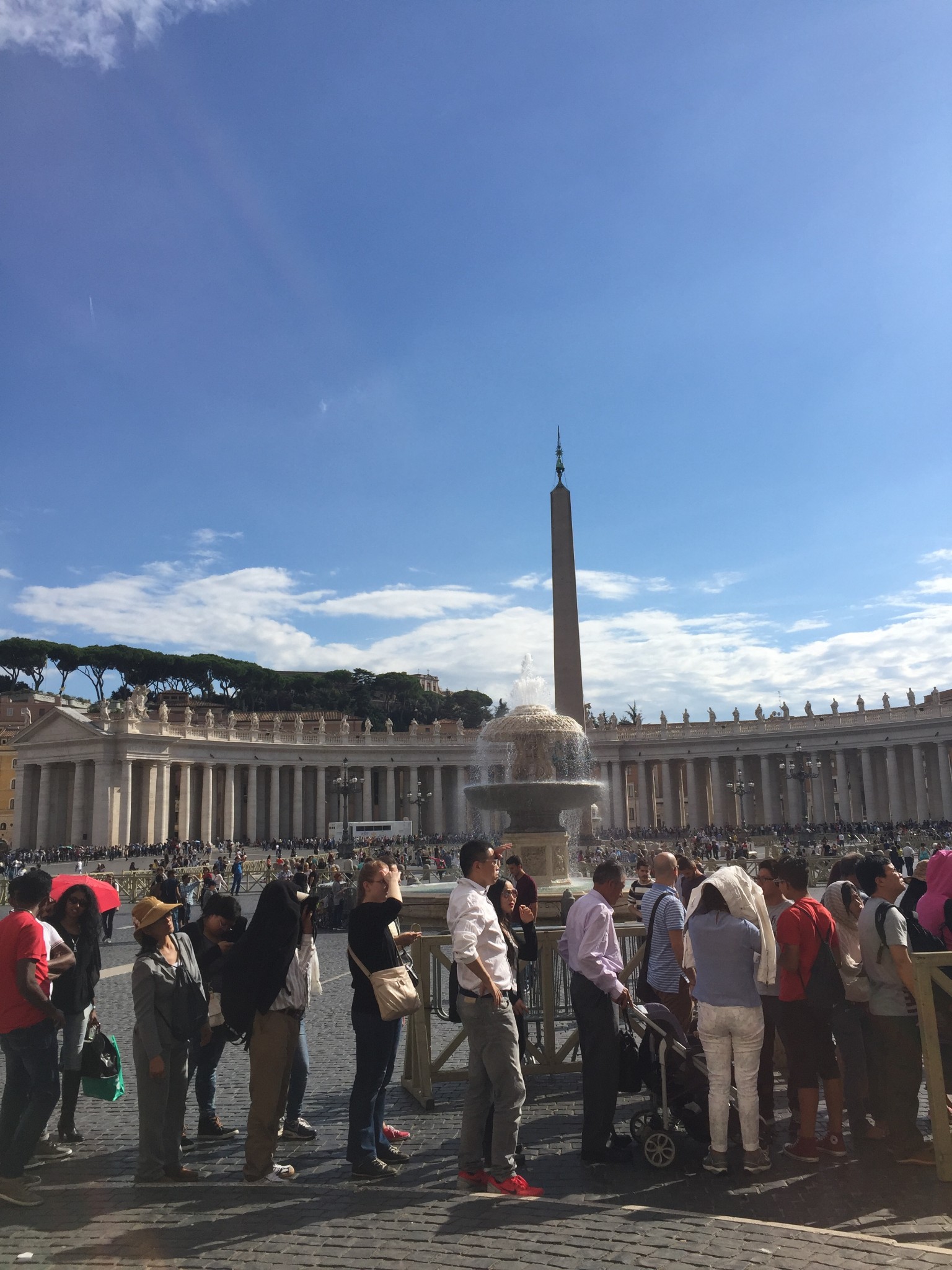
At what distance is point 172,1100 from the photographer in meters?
5.70

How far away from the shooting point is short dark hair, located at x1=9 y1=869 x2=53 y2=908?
590 centimetres

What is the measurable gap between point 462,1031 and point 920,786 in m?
61.9

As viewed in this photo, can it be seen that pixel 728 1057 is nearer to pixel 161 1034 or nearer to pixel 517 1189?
pixel 517 1189

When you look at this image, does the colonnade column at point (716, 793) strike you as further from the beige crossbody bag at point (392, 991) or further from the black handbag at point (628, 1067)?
the beige crossbody bag at point (392, 991)

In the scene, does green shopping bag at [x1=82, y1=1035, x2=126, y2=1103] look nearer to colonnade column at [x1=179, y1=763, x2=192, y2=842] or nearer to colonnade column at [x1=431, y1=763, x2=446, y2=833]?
colonnade column at [x1=179, y1=763, x2=192, y2=842]

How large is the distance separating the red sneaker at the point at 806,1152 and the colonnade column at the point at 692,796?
65.2m

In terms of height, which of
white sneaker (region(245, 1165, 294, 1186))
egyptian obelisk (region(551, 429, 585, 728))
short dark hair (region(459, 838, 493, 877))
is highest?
egyptian obelisk (region(551, 429, 585, 728))

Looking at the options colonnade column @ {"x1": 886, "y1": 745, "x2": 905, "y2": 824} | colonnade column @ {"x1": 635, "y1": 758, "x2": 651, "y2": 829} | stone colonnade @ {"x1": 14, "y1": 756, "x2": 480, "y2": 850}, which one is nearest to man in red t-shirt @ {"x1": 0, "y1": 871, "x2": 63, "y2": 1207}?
stone colonnade @ {"x1": 14, "y1": 756, "x2": 480, "y2": 850}

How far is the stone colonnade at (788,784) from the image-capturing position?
61.8 m

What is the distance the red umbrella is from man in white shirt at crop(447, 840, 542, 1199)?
3139 mm

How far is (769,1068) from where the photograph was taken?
6.33 metres

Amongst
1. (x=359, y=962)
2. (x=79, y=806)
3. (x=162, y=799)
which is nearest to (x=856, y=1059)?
(x=359, y=962)

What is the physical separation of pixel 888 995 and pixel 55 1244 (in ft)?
16.5

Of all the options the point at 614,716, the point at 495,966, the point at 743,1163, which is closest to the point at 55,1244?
the point at 495,966
